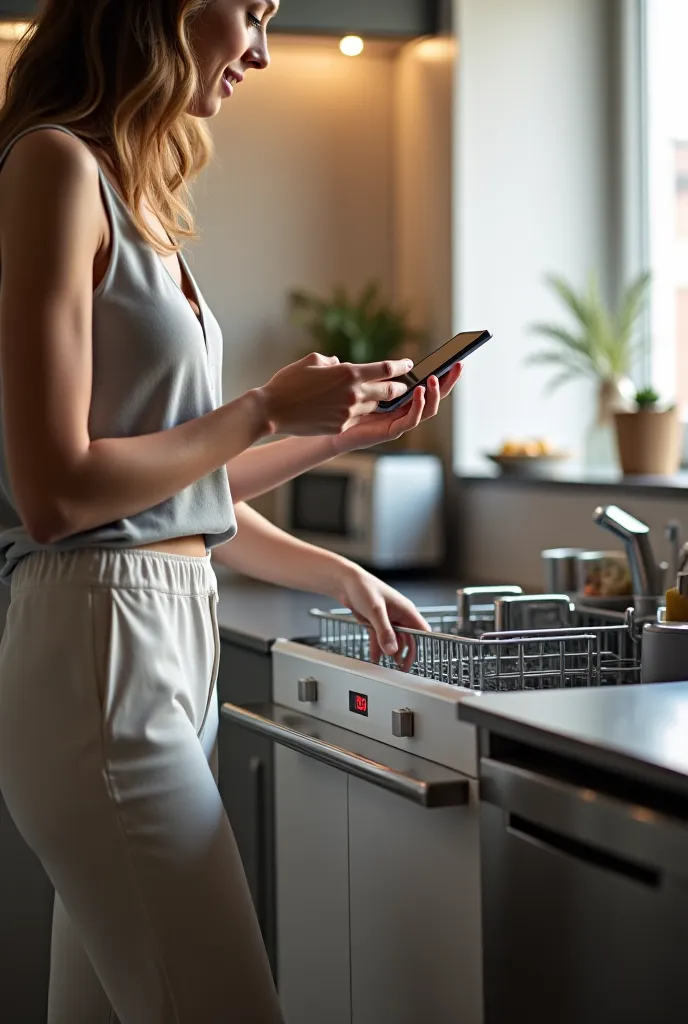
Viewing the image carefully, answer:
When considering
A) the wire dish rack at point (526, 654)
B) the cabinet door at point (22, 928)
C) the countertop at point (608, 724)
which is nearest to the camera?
the countertop at point (608, 724)

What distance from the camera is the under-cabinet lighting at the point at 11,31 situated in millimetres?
2688

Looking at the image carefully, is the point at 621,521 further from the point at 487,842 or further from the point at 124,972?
the point at 124,972

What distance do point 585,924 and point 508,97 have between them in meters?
2.12

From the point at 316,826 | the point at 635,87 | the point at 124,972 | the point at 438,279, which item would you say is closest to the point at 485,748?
the point at 124,972

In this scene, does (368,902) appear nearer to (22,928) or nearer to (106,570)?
(106,570)

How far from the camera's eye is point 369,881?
166cm

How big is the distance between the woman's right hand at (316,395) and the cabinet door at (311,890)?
0.63 m

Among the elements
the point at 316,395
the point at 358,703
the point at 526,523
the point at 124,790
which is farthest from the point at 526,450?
the point at 124,790

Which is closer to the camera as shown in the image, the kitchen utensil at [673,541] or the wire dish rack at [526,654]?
the wire dish rack at [526,654]

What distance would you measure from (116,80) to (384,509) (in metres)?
1.63

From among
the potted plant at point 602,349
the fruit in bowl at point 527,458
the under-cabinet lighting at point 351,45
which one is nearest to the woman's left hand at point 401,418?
the fruit in bowl at point 527,458

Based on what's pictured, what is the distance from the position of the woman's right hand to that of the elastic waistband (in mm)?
168

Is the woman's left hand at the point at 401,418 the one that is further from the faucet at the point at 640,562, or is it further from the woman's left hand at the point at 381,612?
the faucet at the point at 640,562

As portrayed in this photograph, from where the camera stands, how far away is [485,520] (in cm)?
283
